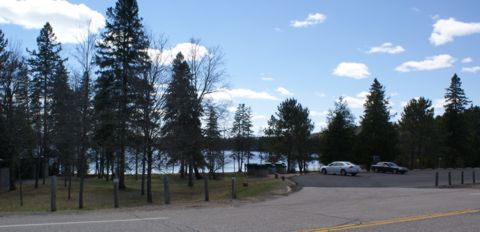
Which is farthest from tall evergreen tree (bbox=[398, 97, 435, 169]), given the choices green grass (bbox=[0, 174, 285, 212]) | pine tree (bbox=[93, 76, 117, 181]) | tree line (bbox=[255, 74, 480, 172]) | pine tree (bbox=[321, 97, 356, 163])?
pine tree (bbox=[93, 76, 117, 181])

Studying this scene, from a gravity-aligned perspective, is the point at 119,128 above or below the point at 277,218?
A: above

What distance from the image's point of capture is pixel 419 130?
264 feet

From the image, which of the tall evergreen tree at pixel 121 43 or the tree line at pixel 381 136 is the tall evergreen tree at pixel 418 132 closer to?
the tree line at pixel 381 136

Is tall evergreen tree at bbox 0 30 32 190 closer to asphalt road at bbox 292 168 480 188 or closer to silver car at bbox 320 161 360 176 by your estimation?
asphalt road at bbox 292 168 480 188

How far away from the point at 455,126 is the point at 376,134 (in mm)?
19900

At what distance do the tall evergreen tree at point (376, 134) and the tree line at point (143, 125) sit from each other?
15 cm

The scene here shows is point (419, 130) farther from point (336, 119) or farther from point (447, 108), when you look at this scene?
point (336, 119)

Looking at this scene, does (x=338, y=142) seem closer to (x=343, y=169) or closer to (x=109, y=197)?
(x=343, y=169)

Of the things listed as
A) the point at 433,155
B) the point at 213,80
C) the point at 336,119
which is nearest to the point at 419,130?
the point at 433,155

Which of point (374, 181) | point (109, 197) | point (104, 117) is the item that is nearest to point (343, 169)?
point (374, 181)

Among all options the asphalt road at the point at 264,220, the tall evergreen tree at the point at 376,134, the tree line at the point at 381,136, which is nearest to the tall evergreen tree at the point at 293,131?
the tree line at the point at 381,136

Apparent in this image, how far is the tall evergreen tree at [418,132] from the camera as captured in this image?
263 feet

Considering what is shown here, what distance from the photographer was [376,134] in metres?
74.1

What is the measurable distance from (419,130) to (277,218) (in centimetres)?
7432
